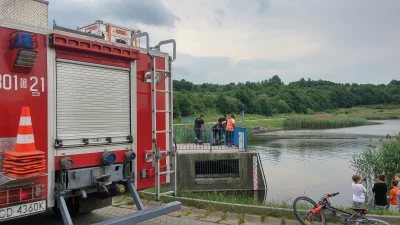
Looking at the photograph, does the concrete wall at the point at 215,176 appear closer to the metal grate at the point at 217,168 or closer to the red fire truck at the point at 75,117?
the metal grate at the point at 217,168

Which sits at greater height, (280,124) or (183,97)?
(183,97)

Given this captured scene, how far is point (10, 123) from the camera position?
13.6ft

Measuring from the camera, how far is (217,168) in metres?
15.7

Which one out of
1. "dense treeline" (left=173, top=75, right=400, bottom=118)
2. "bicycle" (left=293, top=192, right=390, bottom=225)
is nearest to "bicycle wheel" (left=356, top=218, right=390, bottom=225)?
"bicycle" (left=293, top=192, right=390, bottom=225)

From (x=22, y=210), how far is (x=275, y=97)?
9909 centimetres

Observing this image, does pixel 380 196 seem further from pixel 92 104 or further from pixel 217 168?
pixel 92 104

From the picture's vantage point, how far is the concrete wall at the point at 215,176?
49.3ft

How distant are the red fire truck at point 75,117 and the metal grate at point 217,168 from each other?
9390mm

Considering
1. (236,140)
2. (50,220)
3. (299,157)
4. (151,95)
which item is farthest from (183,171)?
(299,157)

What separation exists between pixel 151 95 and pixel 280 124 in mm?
56126

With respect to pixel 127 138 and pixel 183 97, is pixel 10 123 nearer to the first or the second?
pixel 127 138

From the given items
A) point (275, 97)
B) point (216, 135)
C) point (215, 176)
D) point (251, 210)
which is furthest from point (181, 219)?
point (275, 97)

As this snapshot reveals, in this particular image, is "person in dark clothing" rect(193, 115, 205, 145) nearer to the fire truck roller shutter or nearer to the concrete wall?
the concrete wall

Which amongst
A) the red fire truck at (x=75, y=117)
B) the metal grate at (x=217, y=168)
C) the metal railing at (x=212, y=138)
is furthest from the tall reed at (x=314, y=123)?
the red fire truck at (x=75, y=117)
